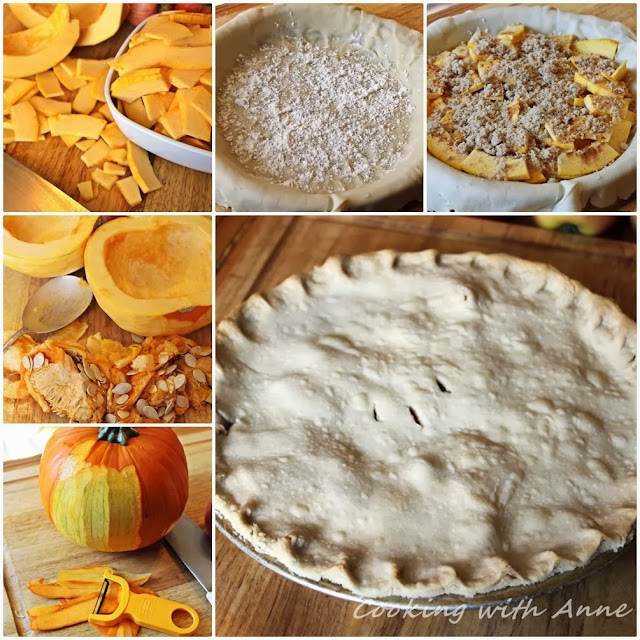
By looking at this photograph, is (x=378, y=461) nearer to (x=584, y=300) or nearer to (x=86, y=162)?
(x=584, y=300)

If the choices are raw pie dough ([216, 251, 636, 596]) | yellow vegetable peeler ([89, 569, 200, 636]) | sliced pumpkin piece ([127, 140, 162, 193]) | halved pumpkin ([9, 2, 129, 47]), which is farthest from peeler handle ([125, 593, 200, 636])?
halved pumpkin ([9, 2, 129, 47])

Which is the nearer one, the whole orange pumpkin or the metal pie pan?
the metal pie pan

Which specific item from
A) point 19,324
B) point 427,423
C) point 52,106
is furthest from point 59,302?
point 427,423

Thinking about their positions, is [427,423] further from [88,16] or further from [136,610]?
[88,16]

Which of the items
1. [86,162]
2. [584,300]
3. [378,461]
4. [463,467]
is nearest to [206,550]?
[378,461]

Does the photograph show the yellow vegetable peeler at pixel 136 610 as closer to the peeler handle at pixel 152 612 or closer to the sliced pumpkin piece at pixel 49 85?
the peeler handle at pixel 152 612

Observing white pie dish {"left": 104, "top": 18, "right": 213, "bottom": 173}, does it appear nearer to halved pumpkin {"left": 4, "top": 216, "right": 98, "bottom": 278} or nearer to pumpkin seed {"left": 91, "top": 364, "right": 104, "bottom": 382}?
halved pumpkin {"left": 4, "top": 216, "right": 98, "bottom": 278}
